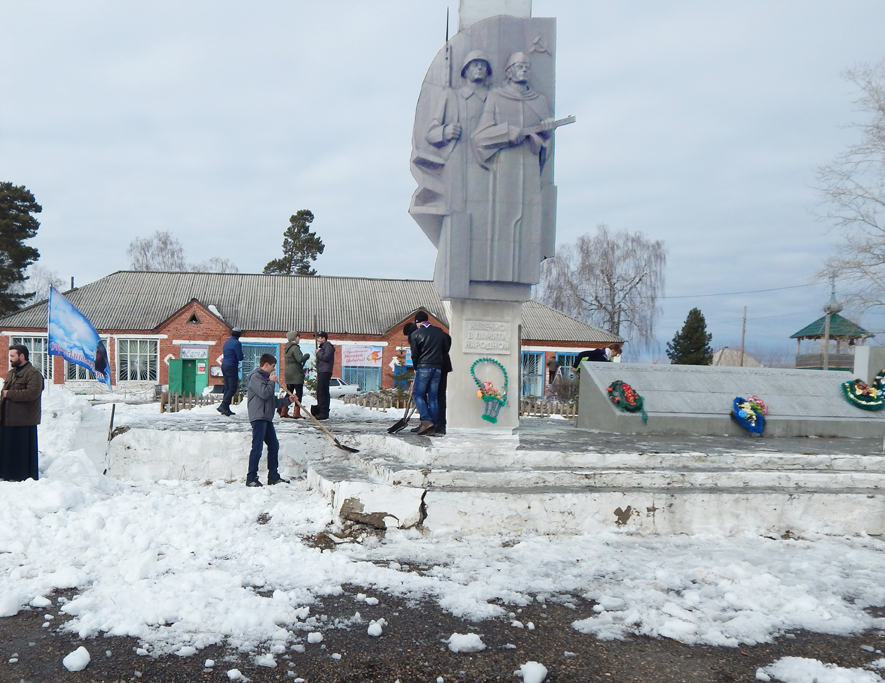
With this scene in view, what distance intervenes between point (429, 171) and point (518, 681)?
26.1 ft

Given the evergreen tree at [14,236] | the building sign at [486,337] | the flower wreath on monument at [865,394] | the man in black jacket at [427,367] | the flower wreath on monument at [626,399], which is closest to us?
the man in black jacket at [427,367]

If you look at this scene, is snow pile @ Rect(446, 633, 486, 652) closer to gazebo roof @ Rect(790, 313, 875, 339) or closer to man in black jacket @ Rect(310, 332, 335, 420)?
man in black jacket @ Rect(310, 332, 335, 420)

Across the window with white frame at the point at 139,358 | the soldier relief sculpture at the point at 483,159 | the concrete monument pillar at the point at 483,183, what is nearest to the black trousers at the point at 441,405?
the concrete monument pillar at the point at 483,183

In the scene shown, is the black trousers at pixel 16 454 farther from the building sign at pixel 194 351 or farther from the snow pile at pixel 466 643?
the building sign at pixel 194 351

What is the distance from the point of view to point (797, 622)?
3996mm

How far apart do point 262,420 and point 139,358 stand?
87.3 feet

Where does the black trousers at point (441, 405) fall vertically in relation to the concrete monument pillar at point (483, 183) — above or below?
below

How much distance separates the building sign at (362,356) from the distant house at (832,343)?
2063 cm

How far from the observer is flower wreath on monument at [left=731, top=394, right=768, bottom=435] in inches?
423

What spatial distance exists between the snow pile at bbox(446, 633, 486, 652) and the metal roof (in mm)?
28181

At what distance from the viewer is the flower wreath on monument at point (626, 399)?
35.1ft

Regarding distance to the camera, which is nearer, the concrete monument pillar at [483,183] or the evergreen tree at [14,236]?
the concrete monument pillar at [483,183]

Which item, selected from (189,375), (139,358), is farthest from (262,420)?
(139,358)

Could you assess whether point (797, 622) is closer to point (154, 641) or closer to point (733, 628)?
point (733, 628)
